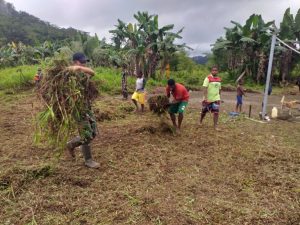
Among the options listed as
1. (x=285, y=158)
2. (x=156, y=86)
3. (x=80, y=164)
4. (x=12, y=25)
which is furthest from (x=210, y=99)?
(x=12, y=25)

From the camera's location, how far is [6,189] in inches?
151

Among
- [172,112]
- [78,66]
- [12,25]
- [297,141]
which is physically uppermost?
[12,25]

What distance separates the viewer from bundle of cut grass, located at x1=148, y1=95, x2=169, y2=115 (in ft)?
21.6

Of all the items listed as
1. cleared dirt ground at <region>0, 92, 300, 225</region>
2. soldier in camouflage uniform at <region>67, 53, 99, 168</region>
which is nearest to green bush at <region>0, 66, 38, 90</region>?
cleared dirt ground at <region>0, 92, 300, 225</region>

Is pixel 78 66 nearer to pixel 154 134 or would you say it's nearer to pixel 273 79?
pixel 154 134

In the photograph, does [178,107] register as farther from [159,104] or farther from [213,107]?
[213,107]

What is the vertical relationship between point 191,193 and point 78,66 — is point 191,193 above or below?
below

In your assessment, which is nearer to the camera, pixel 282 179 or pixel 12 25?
pixel 282 179

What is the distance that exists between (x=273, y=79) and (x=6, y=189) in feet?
66.0

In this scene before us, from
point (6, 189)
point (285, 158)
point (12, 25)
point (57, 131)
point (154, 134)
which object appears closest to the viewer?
point (6, 189)

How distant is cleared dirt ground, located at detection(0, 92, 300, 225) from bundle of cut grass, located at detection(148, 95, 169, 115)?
284 mm

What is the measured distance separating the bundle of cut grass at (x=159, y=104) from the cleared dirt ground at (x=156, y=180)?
284mm

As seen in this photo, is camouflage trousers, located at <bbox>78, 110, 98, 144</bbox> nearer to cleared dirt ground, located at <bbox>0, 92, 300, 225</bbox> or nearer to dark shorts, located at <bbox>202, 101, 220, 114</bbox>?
cleared dirt ground, located at <bbox>0, 92, 300, 225</bbox>

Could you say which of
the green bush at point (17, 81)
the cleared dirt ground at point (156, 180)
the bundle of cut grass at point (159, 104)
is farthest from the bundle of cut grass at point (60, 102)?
the green bush at point (17, 81)
